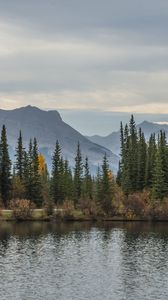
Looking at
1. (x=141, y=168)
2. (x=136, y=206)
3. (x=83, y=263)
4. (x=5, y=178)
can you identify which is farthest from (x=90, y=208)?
(x=83, y=263)

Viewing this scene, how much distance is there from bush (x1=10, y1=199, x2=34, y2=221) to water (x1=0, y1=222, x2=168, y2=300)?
18.6 meters

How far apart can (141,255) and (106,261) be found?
24.7ft

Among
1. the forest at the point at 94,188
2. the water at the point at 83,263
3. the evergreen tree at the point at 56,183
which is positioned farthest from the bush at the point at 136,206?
the evergreen tree at the point at 56,183

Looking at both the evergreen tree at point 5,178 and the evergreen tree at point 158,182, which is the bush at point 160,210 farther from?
the evergreen tree at point 5,178

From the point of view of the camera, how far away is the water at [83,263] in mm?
67125

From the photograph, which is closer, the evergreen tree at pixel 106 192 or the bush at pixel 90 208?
the bush at pixel 90 208

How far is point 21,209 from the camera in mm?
148875

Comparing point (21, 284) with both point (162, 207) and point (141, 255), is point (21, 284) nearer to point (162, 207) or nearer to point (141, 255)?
point (141, 255)

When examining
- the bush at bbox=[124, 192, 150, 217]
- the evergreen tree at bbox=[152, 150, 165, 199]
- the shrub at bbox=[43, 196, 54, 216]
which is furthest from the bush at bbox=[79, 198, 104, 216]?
the evergreen tree at bbox=[152, 150, 165, 199]

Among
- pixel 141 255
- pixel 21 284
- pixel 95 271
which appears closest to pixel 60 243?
pixel 141 255

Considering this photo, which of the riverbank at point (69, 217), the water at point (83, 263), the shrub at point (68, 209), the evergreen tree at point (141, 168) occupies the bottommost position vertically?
the water at point (83, 263)

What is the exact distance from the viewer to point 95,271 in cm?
7906

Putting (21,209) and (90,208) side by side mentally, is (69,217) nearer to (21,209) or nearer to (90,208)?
(90,208)

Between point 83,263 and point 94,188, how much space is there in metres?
83.9
